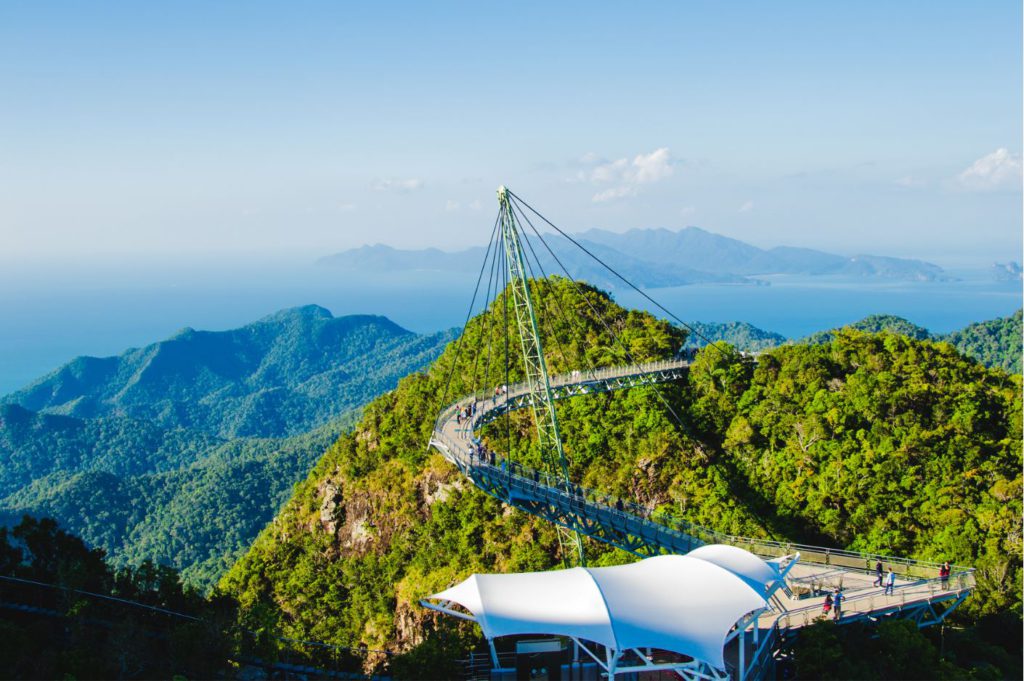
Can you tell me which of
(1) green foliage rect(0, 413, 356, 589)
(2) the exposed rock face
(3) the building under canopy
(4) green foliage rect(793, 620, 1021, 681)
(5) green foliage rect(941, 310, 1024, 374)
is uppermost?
(5) green foliage rect(941, 310, 1024, 374)

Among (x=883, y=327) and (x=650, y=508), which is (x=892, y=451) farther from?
(x=883, y=327)

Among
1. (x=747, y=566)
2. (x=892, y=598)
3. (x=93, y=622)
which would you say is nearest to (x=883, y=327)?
(x=892, y=598)

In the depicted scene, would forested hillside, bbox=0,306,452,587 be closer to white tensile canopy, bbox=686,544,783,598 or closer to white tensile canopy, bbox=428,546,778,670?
white tensile canopy, bbox=428,546,778,670

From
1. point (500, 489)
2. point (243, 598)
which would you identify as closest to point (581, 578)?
point (500, 489)

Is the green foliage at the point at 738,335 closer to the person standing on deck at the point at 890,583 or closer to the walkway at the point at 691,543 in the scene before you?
the walkway at the point at 691,543

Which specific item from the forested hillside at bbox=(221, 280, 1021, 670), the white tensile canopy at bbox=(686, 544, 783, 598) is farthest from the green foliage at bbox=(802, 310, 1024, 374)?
the white tensile canopy at bbox=(686, 544, 783, 598)
